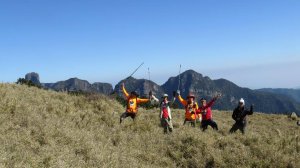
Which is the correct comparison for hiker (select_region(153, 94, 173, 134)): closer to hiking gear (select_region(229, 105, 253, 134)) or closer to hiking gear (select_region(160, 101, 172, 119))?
hiking gear (select_region(160, 101, 172, 119))

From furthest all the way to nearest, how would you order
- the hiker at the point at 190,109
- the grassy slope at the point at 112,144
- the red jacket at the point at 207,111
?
the hiker at the point at 190,109 < the red jacket at the point at 207,111 < the grassy slope at the point at 112,144

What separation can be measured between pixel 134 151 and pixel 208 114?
18.0 feet

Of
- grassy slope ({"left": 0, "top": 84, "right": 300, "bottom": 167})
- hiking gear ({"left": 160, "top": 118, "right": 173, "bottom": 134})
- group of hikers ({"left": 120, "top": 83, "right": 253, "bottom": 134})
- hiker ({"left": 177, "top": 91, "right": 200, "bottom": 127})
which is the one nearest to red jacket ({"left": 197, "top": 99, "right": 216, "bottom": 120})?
group of hikers ({"left": 120, "top": 83, "right": 253, "bottom": 134})

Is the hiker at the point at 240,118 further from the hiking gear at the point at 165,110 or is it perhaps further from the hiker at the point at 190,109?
the hiking gear at the point at 165,110

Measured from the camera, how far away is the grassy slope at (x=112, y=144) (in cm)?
890

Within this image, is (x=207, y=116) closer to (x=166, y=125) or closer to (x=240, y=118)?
(x=240, y=118)

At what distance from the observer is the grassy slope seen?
8.90 metres

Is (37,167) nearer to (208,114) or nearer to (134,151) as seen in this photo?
(134,151)

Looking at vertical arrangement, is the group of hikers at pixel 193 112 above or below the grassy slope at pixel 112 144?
above

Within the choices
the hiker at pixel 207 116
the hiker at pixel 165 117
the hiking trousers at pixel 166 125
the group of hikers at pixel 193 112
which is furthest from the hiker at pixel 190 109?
the hiking trousers at pixel 166 125

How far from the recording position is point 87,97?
21.0 meters

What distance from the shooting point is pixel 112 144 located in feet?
41.0

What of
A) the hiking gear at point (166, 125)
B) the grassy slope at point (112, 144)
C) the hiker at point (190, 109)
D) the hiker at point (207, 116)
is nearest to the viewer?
the grassy slope at point (112, 144)

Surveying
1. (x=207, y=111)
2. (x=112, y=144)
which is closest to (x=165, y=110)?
(x=207, y=111)
